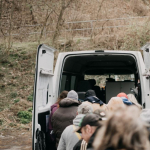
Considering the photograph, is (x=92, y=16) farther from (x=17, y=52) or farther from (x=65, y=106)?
(x=65, y=106)

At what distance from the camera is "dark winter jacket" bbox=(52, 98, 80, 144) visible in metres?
4.82

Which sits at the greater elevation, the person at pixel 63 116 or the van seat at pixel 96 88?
the van seat at pixel 96 88

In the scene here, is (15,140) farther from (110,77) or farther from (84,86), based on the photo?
(110,77)

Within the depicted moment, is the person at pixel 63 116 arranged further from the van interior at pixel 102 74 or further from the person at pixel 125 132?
the person at pixel 125 132

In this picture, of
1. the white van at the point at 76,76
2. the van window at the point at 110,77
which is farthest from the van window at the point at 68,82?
the van window at the point at 110,77

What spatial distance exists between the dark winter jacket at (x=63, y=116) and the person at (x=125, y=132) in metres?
3.20

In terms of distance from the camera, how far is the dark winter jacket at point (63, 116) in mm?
4820

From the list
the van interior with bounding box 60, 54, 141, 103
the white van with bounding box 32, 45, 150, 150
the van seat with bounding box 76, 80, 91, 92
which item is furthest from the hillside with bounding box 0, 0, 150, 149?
the van seat with bounding box 76, 80, 91, 92

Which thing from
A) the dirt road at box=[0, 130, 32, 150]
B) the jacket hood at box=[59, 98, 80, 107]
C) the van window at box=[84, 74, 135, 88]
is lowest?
the dirt road at box=[0, 130, 32, 150]

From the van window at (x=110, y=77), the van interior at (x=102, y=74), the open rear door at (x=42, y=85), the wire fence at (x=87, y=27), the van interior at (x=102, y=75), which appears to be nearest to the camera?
the open rear door at (x=42, y=85)

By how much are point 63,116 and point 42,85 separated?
2.08 feet

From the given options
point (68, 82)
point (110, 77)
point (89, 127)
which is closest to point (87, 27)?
point (110, 77)

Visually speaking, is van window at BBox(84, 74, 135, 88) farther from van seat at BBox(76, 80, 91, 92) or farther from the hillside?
the hillside

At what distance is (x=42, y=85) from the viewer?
4.88 metres
